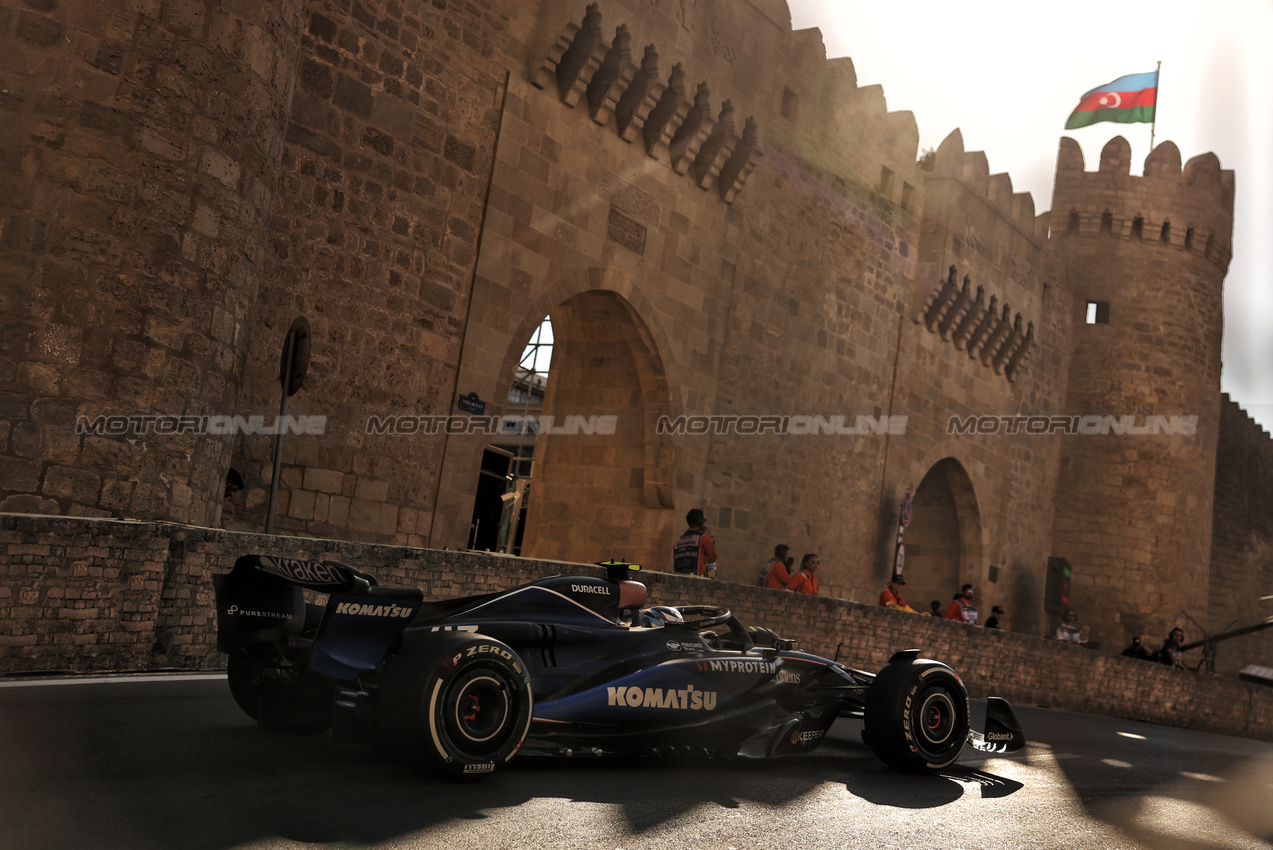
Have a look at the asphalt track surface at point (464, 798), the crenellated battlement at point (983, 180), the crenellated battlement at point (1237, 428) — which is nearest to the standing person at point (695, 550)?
the asphalt track surface at point (464, 798)

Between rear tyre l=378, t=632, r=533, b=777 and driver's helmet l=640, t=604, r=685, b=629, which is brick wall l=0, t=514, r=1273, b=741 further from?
driver's helmet l=640, t=604, r=685, b=629

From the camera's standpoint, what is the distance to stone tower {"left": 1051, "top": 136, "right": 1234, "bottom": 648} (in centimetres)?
2745

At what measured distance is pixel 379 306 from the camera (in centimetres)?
1168

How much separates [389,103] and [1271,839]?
387 inches

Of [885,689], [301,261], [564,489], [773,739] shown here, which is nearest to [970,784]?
[885,689]

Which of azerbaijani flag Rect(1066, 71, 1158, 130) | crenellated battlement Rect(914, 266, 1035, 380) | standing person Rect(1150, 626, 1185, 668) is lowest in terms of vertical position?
standing person Rect(1150, 626, 1185, 668)

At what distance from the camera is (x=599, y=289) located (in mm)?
14594

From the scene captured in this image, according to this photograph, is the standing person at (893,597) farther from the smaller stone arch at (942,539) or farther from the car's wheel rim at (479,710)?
the car's wheel rim at (479,710)

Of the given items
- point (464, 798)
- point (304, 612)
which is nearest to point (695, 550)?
point (304, 612)

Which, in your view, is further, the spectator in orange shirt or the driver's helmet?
the spectator in orange shirt

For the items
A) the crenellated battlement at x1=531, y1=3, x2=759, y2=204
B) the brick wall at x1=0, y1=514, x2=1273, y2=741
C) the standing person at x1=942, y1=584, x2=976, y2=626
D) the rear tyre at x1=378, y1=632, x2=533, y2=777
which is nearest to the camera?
the rear tyre at x1=378, y1=632, x2=533, y2=777

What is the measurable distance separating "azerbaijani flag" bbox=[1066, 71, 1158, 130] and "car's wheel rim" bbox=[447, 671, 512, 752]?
84.5 feet

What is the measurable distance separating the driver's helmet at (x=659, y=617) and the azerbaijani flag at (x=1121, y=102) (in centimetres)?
2440

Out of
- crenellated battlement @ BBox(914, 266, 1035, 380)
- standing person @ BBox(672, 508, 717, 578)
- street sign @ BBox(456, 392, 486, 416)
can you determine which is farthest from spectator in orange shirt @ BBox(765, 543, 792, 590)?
crenellated battlement @ BBox(914, 266, 1035, 380)
